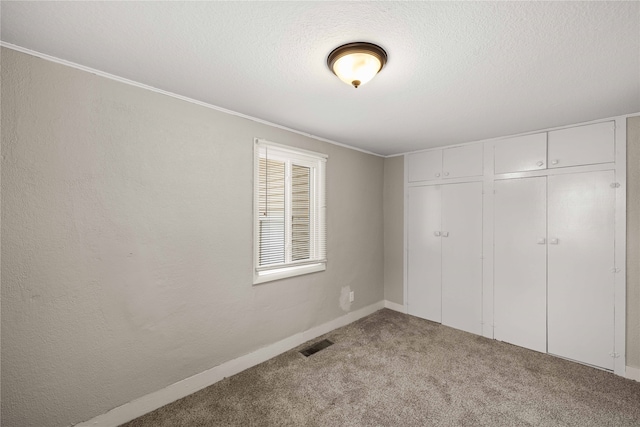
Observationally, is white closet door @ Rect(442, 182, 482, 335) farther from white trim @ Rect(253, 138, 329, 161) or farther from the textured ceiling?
white trim @ Rect(253, 138, 329, 161)

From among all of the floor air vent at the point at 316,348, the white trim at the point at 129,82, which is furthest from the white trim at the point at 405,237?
the white trim at the point at 129,82

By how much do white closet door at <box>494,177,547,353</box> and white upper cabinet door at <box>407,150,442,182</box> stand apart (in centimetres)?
76

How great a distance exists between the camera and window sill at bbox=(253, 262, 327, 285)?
2748mm

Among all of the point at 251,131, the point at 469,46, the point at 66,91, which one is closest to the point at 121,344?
the point at 66,91

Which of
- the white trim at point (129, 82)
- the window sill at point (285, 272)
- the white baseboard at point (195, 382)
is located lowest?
the white baseboard at point (195, 382)

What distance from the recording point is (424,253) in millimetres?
3910

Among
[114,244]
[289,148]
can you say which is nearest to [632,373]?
[289,148]

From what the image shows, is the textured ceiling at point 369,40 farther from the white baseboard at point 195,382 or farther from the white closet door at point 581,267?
the white baseboard at point 195,382

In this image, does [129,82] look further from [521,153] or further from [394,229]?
[521,153]

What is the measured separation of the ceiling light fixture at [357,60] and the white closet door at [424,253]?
2.60 m

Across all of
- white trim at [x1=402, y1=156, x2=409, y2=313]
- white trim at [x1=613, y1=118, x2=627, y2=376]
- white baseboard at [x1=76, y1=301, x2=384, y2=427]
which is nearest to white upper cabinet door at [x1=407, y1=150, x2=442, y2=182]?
white trim at [x1=402, y1=156, x2=409, y2=313]

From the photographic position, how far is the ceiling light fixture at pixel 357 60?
1505 mm

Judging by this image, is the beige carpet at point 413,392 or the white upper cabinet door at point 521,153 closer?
the beige carpet at point 413,392

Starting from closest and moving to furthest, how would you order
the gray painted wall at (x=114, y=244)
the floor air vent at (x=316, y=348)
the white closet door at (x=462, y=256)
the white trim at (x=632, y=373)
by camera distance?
the gray painted wall at (x=114, y=244) → the white trim at (x=632, y=373) → the floor air vent at (x=316, y=348) → the white closet door at (x=462, y=256)
